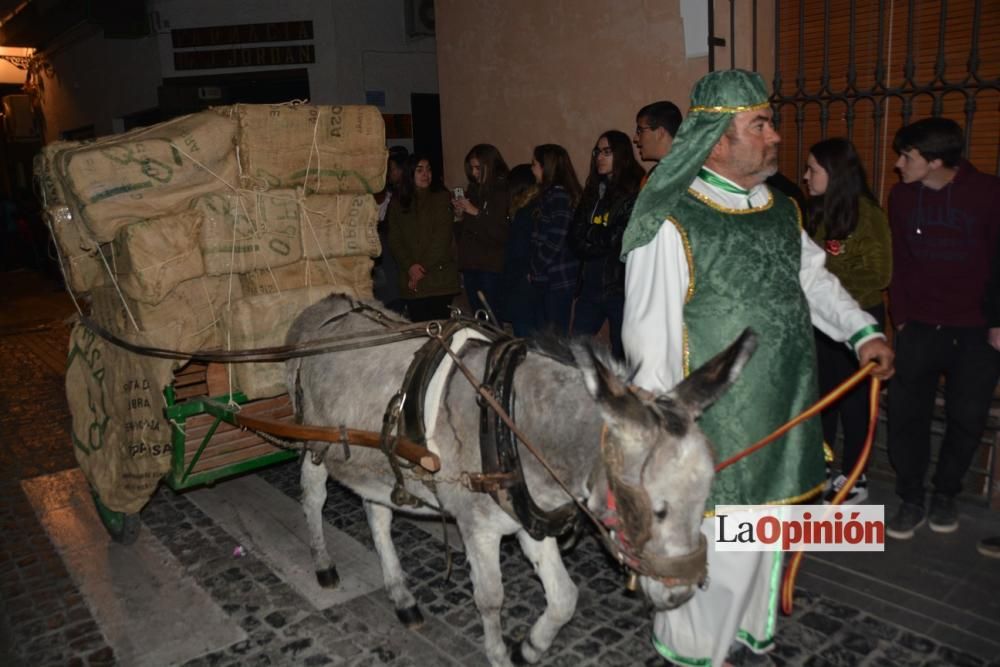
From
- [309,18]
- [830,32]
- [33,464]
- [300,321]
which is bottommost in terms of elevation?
[33,464]

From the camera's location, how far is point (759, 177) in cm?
315

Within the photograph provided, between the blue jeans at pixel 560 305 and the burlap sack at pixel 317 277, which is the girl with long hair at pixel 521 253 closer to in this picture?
the blue jeans at pixel 560 305

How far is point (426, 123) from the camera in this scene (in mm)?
14047

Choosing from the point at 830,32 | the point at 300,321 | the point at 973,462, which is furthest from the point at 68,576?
the point at 830,32

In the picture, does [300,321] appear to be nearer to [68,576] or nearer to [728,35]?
[68,576]

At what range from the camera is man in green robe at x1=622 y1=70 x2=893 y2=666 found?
3004mm

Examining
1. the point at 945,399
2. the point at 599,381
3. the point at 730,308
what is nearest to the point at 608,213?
the point at 945,399

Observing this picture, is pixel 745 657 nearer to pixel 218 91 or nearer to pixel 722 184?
pixel 722 184

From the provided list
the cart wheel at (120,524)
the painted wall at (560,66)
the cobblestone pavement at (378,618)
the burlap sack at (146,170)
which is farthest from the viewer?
the painted wall at (560,66)

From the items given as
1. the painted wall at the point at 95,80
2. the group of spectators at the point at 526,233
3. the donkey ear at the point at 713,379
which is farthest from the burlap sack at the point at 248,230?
the painted wall at the point at 95,80

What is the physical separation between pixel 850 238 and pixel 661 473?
3210 millimetres

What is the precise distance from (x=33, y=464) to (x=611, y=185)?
18.4 feet

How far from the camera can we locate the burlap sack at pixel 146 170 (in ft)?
13.1

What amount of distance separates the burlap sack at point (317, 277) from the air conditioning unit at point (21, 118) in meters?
25.2
